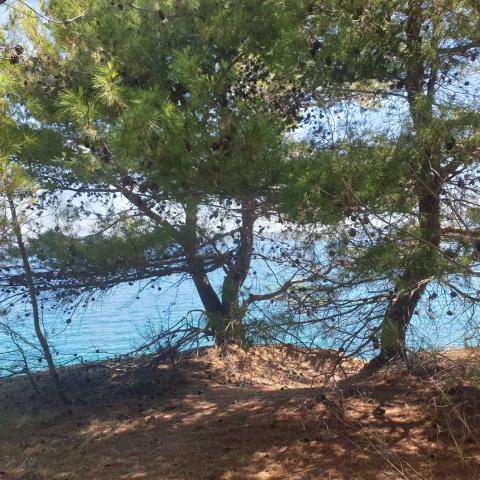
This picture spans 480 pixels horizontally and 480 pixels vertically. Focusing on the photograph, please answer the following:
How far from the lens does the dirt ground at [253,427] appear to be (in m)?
3.77

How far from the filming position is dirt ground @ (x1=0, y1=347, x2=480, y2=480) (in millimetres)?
3766

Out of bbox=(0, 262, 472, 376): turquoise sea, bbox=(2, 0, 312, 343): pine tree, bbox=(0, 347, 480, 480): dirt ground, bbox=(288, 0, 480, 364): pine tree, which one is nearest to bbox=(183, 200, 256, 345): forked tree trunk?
bbox=(2, 0, 312, 343): pine tree

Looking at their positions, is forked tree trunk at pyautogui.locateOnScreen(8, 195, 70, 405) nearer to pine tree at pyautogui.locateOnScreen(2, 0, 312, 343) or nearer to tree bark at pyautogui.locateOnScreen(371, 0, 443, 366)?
pine tree at pyautogui.locateOnScreen(2, 0, 312, 343)

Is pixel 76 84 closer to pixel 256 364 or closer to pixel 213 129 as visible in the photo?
pixel 213 129

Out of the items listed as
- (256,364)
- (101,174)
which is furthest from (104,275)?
(256,364)

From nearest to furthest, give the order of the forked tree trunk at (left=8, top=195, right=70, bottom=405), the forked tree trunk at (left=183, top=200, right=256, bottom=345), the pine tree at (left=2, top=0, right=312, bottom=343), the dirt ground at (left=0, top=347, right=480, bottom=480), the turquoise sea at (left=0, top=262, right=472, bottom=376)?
1. the pine tree at (left=2, top=0, right=312, bottom=343)
2. the dirt ground at (left=0, top=347, right=480, bottom=480)
3. the turquoise sea at (left=0, top=262, right=472, bottom=376)
4. the forked tree trunk at (left=183, top=200, right=256, bottom=345)
5. the forked tree trunk at (left=8, top=195, right=70, bottom=405)

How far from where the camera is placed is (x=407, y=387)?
4.76 metres

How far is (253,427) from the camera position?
4660mm

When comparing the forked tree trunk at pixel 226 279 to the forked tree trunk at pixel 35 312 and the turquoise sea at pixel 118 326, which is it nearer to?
the turquoise sea at pixel 118 326

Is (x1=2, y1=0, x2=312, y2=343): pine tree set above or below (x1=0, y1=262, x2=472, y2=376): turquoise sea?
above

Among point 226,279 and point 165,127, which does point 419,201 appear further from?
point 226,279

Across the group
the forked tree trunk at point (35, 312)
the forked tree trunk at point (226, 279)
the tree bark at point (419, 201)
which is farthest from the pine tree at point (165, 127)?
the tree bark at point (419, 201)

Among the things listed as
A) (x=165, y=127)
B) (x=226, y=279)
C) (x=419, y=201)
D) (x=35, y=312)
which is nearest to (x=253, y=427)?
(x=226, y=279)

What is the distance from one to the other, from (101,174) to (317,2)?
2014mm
